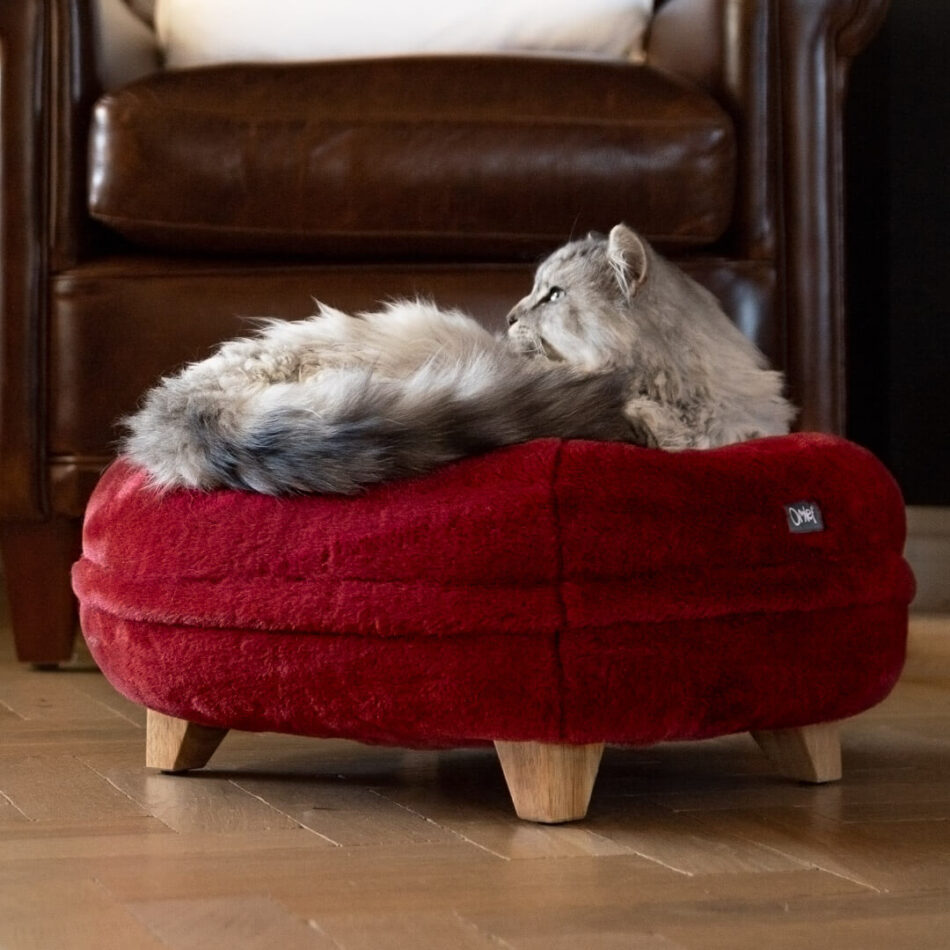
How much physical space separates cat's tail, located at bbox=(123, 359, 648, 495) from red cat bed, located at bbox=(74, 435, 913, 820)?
21 millimetres

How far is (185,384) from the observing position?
1.37m

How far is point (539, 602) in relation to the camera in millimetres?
1157

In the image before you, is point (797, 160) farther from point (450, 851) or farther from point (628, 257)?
point (450, 851)

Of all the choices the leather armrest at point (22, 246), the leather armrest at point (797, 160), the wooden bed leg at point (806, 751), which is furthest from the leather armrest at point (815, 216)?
the leather armrest at point (22, 246)

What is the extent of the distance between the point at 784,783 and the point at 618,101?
2.95 feet

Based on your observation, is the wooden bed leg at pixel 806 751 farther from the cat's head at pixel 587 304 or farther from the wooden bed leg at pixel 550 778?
the cat's head at pixel 587 304

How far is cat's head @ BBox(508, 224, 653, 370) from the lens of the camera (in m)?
1.46

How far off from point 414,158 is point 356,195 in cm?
9

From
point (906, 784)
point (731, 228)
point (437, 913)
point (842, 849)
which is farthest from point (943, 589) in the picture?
point (437, 913)

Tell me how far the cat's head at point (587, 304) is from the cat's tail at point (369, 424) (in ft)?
0.57

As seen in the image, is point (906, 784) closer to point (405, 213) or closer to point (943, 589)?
point (405, 213)

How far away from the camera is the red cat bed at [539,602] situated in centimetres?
116

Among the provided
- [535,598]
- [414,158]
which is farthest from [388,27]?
[535,598]

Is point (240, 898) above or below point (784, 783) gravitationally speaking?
above
